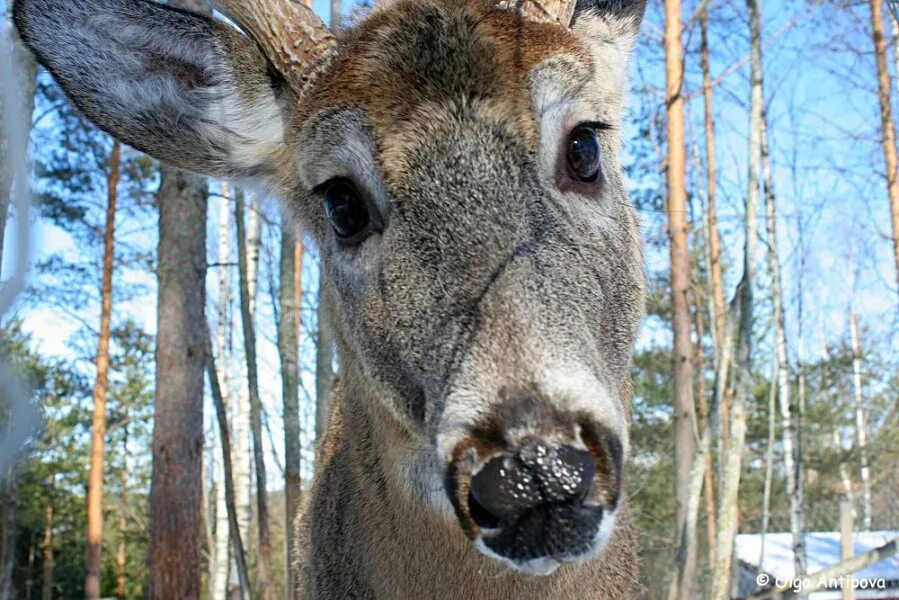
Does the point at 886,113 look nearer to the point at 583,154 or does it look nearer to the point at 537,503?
the point at 583,154

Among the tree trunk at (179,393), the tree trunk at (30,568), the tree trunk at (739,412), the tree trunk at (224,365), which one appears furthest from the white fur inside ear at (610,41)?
the tree trunk at (30,568)

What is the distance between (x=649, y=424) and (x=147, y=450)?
22.9 meters

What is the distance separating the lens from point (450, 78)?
284 cm

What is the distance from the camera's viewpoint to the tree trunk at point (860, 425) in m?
28.1

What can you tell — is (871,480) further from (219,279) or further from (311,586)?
(311,586)

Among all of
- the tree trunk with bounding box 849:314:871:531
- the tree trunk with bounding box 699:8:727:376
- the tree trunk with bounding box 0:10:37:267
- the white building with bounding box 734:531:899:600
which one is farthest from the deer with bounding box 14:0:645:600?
the tree trunk with bounding box 849:314:871:531

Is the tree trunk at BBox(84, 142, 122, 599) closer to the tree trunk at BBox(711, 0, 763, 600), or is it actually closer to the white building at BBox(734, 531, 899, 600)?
the white building at BBox(734, 531, 899, 600)

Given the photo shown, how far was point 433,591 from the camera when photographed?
3.17m

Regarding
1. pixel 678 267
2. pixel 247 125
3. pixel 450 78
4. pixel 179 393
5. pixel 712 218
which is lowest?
pixel 179 393

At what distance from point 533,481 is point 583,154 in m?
1.48

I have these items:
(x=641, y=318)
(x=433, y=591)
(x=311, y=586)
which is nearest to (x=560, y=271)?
(x=641, y=318)

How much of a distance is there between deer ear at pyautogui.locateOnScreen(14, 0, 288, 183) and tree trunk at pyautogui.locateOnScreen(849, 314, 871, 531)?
2741 cm

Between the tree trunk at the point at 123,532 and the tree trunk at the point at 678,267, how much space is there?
1023 inches

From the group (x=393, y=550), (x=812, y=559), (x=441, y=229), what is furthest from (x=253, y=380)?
(x=812, y=559)
